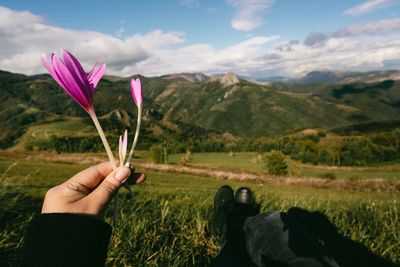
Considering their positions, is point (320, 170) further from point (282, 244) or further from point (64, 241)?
point (64, 241)

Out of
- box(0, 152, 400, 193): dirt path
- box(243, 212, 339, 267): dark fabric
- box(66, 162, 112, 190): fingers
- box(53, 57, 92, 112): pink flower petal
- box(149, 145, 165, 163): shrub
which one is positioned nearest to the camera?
box(53, 57, 92, 112): pink flower petal

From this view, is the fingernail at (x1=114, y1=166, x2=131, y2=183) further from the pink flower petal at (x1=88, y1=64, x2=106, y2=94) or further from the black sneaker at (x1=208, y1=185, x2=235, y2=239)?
the black sneaker at (x1=208, y1=185, x2=235, y2=239)

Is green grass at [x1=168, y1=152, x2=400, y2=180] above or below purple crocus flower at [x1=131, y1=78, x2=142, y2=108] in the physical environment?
below

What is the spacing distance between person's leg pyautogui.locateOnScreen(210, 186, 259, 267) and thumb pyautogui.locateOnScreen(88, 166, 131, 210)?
4.82ft

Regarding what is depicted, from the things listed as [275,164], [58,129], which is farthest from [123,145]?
[58,129]

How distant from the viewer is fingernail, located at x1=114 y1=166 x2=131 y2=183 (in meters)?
1.15

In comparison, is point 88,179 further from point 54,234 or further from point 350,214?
point 350,214

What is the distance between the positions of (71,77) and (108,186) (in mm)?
431

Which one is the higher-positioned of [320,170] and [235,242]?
[235,242]

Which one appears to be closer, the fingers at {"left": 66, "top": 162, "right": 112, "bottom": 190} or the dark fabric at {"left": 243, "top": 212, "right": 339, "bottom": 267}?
the fingers at {"left": 66, "top": 162, "right": 112, "bottom": 190}

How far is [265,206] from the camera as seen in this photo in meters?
4.67

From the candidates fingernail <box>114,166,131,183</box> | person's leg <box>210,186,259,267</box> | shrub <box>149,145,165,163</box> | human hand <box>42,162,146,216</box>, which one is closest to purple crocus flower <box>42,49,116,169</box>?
fingernail <box>114,166,131,183</box>

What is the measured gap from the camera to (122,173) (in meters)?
1.15

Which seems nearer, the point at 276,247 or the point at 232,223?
the point at 276,247
